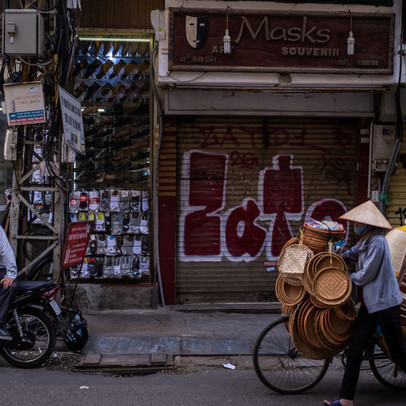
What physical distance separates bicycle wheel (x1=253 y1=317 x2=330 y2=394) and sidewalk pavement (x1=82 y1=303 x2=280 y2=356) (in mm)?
1423

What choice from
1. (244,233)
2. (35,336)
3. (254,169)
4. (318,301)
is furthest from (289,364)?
(254,169)

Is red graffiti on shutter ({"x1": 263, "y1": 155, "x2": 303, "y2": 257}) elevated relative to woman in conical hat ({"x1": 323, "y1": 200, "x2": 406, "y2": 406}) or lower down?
elevated

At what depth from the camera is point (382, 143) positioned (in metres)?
8.93

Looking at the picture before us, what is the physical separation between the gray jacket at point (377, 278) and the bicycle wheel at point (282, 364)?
0.82m

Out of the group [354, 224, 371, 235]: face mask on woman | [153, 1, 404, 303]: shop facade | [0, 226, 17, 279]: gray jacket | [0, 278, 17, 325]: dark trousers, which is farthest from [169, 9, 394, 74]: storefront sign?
[0, 278, 17, 325]: dark trousers

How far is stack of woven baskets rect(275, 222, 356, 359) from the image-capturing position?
500cm

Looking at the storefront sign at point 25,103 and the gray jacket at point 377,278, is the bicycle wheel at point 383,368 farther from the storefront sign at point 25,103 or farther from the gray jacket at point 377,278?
the storefront sign at point 25,103

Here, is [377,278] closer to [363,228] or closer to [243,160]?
[363,228]

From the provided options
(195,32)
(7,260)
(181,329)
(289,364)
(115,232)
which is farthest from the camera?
(115,232)

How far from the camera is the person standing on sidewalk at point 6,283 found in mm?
6086

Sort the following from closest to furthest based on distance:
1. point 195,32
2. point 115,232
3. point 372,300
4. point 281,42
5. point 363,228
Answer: point 372,300 → point 363,228 → point 195,32 → point 281,42 → point 115,232

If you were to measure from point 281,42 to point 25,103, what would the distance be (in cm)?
374

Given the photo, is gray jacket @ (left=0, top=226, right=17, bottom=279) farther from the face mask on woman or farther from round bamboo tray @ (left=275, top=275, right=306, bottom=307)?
the face mask on woman

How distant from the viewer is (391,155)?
892cm
